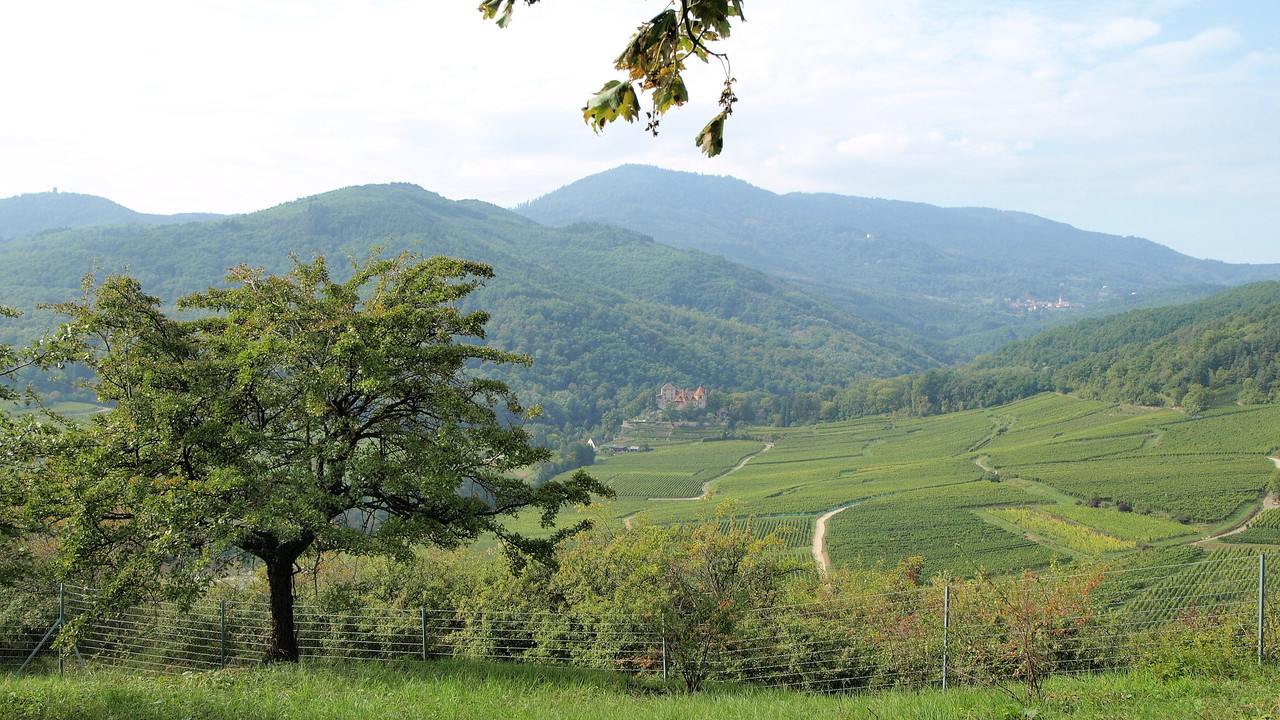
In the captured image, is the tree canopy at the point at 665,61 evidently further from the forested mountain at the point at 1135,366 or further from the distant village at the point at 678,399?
the distant village at the point at 678,399

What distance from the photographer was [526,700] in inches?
276

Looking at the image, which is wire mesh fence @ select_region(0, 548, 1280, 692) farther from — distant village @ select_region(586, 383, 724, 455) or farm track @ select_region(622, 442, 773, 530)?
distant village @ select_region(586, 383, 724, 455)

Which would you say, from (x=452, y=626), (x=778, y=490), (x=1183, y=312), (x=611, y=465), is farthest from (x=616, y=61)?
(x=1183, y=312)

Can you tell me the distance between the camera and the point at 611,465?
97062 millimetres

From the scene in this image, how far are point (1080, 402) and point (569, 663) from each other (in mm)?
110323

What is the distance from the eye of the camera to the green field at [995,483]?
Result: 48.4m

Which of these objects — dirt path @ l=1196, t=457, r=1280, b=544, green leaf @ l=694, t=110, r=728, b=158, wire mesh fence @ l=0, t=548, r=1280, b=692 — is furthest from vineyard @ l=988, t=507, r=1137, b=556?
green leaf @ l=694, t=110, r=728, b=158

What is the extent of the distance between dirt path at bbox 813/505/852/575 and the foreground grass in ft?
125

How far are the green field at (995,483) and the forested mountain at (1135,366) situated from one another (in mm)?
5662

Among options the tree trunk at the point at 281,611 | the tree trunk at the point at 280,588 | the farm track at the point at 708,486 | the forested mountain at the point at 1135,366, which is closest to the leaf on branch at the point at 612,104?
the tree trunk at the point at 280,588

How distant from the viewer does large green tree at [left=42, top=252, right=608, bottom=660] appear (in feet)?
27.1

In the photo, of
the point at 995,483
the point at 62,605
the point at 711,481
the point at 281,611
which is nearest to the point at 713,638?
the point at 281,611

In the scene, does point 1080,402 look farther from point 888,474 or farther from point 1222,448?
point 888,474

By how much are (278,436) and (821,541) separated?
48.7 m
